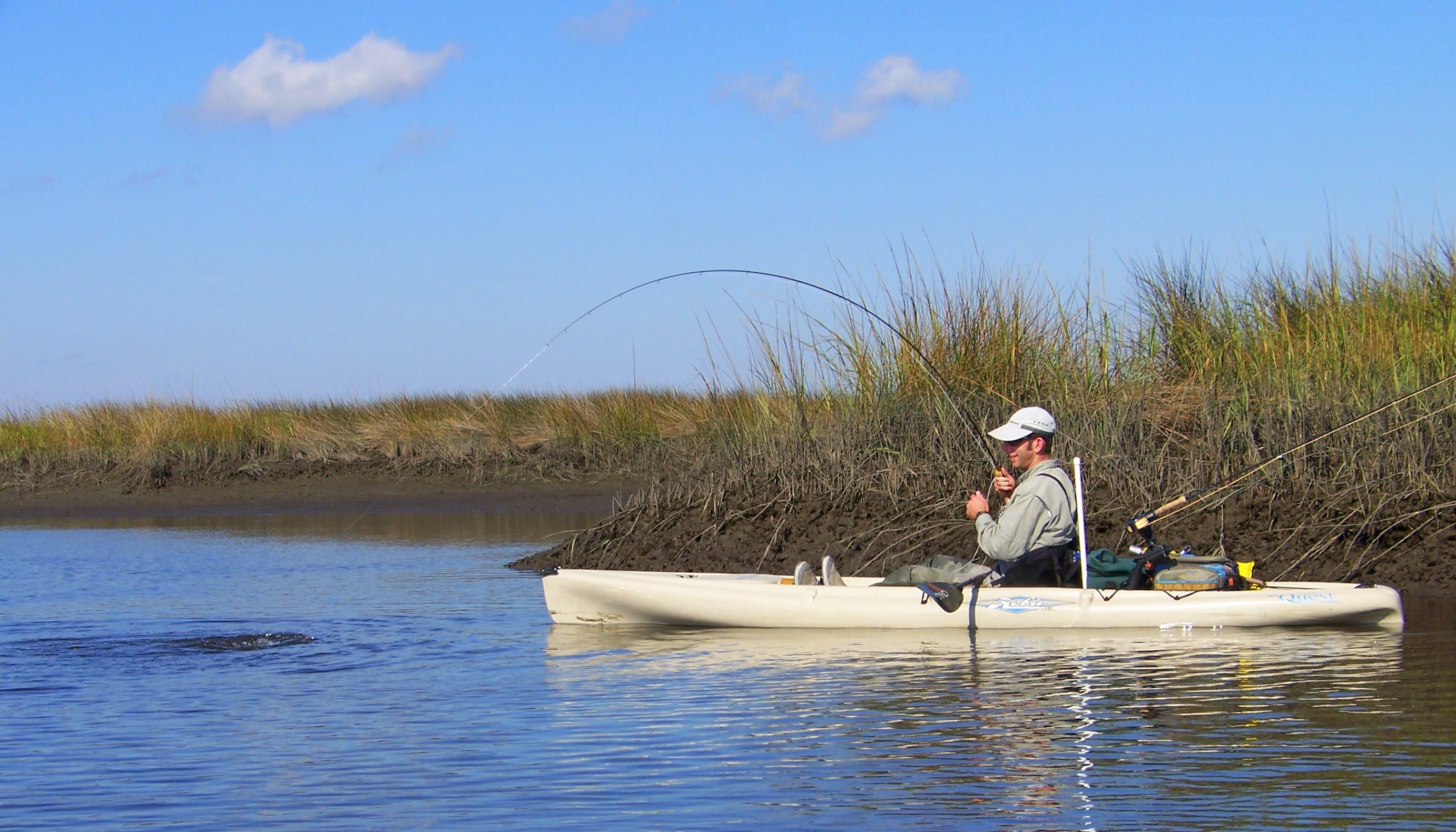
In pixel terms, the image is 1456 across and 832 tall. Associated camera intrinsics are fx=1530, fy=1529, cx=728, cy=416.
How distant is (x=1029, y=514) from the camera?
9.31 meters

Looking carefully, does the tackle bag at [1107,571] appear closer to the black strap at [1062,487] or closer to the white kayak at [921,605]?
the white kayak at [921,605]

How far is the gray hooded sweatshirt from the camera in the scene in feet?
30.4

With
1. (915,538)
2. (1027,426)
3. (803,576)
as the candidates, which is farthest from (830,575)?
(915,538)

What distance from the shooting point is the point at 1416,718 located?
654 centimetres

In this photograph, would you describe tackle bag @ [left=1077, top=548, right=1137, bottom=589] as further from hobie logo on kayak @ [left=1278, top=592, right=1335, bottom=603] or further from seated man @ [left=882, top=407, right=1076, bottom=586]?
hobie logo on kayak @ [left=1278, top=592, right=1335, bottom=603]

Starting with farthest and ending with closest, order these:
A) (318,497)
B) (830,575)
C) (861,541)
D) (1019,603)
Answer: (318,497) < (861,541) < (830,575) < (1019,603)

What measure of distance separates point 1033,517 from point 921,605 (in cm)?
90

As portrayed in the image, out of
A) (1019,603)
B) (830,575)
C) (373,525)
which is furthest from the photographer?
(373,525)

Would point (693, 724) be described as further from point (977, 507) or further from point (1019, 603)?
point (1019, 603)

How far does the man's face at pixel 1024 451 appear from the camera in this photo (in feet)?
31.1

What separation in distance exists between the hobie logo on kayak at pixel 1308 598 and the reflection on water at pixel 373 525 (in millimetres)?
9134

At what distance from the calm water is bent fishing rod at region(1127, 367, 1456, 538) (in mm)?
705

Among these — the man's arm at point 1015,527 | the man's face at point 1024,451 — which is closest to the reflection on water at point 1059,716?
the man's arm at point 1015,527

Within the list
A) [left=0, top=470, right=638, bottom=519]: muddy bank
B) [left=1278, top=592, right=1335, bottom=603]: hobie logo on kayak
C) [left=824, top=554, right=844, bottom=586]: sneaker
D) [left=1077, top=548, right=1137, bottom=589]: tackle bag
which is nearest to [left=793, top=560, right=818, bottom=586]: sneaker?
[left=824, top=554, right=844, bottom=586]: sneaker
